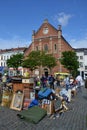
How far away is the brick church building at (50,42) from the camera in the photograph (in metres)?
70.4

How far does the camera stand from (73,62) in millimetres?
58719

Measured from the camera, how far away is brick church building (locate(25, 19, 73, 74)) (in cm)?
7044

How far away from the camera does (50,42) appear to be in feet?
237

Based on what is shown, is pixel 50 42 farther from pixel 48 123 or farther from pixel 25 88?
pixel 48 123

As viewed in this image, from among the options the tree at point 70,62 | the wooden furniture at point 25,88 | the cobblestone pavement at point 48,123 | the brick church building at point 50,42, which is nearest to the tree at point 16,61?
the brick church building at point 50,42

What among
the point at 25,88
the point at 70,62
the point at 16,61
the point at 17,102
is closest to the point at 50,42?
the point at 16,61

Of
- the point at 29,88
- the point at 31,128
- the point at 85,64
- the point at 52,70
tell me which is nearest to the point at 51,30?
the point at 52,70

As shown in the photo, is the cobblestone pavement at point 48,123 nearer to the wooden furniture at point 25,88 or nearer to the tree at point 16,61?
the wooden furniture at point 25,88

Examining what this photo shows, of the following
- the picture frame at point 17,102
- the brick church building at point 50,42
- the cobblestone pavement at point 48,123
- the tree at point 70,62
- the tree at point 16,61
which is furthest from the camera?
the tree at point 16,61

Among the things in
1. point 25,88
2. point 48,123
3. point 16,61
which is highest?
point 16,61

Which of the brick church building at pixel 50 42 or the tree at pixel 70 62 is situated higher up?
the brick church building at pixel 50 42

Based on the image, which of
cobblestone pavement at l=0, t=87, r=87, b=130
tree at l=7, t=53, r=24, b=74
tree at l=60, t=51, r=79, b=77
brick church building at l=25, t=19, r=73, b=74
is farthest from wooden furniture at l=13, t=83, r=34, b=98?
tree at l=7, t=53, r=24, b=74

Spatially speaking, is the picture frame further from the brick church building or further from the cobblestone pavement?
the brick church building

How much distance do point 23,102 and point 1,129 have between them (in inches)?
178
